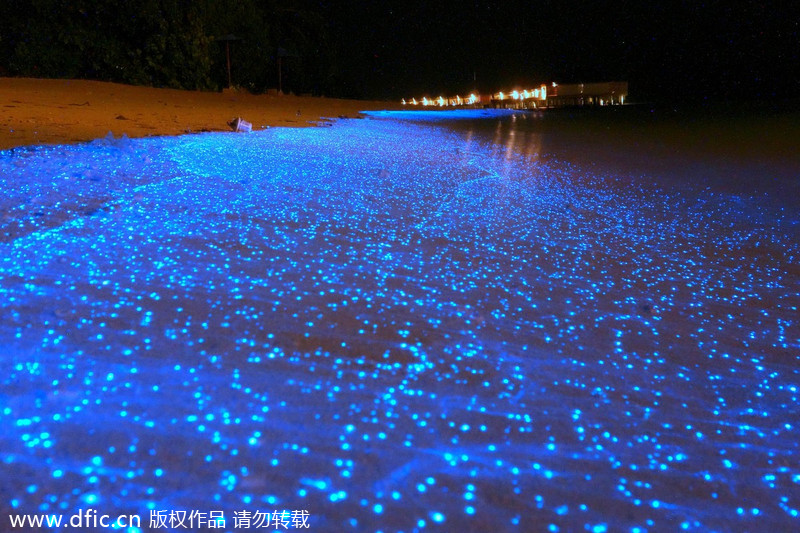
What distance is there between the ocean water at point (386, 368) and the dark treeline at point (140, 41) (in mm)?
8984

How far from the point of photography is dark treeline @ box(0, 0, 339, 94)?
26.9 feet

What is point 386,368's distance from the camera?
74 cm

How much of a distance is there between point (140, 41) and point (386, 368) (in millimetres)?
10994

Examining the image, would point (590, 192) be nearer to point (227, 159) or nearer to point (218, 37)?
point (227, 159)

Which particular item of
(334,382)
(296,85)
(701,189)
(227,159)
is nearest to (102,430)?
(334,382)

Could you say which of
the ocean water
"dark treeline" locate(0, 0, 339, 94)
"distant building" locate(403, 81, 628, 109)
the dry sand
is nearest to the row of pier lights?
"distant building" locate(403, 81, 628, 109)

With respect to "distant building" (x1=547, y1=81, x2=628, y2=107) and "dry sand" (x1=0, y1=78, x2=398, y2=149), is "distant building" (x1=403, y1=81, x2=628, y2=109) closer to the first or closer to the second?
"distant building" (x1=547, y1=81, x2=628, y2=107)

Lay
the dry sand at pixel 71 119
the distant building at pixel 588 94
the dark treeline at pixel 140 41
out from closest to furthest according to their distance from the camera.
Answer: the dry sand at pixel 71 119, the dark treeline at pixel 140 41, the distant building at pixel 588 94

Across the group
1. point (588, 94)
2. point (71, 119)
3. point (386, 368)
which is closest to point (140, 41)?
point (71, 119)

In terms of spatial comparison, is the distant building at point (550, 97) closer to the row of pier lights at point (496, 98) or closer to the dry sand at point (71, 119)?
the row of pier lights at point (496, 98)

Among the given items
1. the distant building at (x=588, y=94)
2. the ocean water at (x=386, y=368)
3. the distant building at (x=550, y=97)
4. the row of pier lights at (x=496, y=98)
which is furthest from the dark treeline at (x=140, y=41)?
the distant building at (x=588, y=94)

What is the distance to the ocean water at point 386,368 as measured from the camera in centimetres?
51

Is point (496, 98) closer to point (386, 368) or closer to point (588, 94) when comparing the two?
point (588, 94)

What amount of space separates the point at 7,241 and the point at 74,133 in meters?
2.17
